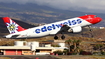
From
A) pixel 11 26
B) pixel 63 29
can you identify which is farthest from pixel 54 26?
pixel 11 26

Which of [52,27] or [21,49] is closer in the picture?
[52,27]

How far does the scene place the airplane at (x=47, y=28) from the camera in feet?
296

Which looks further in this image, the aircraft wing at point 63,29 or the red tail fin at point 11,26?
the aircraft wing at point 63,29

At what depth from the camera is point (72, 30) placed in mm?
93938

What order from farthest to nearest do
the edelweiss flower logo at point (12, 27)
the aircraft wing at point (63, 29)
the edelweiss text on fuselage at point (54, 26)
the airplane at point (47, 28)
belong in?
the aircraft wing at point (63, 29) → the edelweiss flower logo at point (12, 27) → the edelweiss text on fuselage at point (54, 26) → the airplane at point (47, 28)

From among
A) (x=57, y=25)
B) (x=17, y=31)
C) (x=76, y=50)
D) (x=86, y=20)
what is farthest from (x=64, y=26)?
(x=76, y=50)

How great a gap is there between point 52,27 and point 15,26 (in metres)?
12.3

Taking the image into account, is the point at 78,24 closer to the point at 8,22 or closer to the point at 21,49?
the point at 8,22

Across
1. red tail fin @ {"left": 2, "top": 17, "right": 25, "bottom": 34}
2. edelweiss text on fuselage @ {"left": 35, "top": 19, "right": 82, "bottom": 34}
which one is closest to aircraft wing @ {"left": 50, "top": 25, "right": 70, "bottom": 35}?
edelweiss text on fuselage @ {"left": 35, "top": 19, "right": 82, "bottom": 34}

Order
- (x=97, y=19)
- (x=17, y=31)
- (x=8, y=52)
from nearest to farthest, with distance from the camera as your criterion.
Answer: (x=17, y=31) → (x=97, y=19) → (x=8, y=52)

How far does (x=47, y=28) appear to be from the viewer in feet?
299

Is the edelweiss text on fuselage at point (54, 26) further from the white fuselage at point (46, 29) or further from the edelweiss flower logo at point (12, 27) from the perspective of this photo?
the edelweiss flower logo at point (12, 27)

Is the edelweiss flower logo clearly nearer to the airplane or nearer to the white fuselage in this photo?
the airplane

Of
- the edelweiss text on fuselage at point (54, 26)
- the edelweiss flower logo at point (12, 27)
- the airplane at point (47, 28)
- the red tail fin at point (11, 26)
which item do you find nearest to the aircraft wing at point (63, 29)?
the airplane at point (47, 28)
